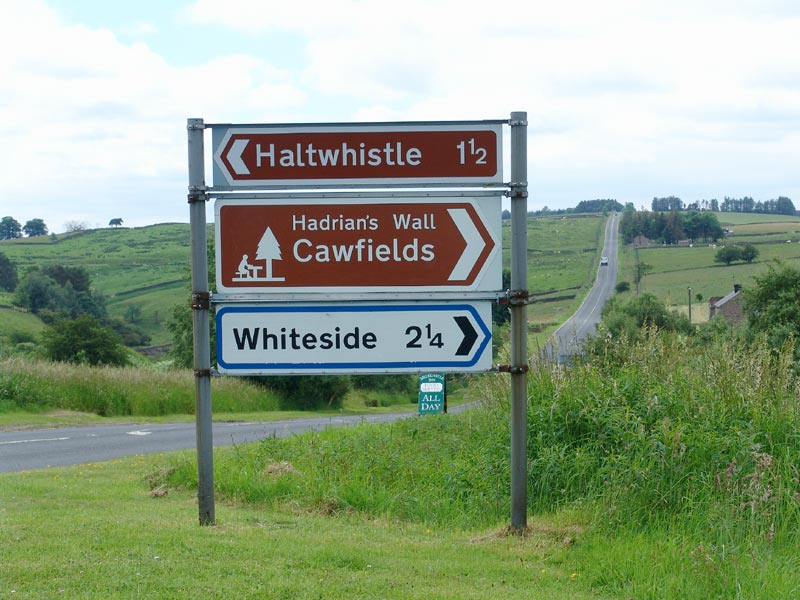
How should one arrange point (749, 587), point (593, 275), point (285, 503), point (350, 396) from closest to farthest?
point (749, 587)
point (285, 503)
point (350, 396)
point (593, 275)

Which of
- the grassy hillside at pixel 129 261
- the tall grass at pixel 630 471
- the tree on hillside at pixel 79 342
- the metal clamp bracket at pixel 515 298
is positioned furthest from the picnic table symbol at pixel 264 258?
the grassy hillside at pixel 129 261

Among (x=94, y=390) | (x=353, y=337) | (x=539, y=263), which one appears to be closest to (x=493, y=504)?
(x=353, y=337)

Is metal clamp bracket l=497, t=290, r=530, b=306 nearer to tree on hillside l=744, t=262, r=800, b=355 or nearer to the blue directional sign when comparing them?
the blue directional sign

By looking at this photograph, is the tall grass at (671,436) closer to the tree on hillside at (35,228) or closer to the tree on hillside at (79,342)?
the tree on hillside at (79,342)

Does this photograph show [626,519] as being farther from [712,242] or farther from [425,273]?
[712,242]

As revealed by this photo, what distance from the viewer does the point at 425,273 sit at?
23.1ft

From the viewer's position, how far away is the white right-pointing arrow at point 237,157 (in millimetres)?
7031

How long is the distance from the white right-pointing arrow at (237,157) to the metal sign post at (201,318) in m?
0.22

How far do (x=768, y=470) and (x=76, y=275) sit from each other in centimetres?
10469

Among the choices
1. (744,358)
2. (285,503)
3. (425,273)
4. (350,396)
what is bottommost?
(350,396)

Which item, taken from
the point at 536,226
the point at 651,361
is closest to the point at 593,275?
the point at 536,226

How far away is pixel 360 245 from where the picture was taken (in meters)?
7.03

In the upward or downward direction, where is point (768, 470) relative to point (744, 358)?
downward

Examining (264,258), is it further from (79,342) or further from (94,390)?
(79,342)
